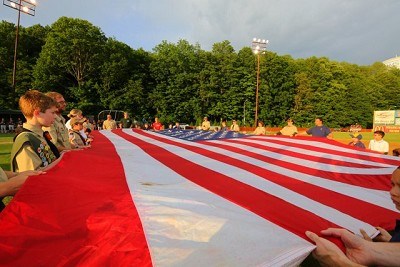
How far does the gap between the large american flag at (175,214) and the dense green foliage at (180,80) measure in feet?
85.8

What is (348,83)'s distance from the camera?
4822 centimetres

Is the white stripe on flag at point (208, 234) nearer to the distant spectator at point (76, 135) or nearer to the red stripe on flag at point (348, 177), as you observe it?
the red stripe on flag at point (348, 177)

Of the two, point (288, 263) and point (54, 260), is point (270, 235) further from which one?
point (54, 260)

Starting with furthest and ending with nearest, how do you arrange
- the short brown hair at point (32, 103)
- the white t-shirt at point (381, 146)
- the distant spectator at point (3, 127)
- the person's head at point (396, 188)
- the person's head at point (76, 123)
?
the distant spectator at point (3, 127), the white t-shirt at point (381, 146), the person's head at point (76, 123), the short brown hair at point (32, 103), the person's head at point (396, 188)

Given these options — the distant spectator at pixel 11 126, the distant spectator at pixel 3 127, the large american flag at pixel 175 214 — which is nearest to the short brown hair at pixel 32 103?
the large american flag at pixel 175 214

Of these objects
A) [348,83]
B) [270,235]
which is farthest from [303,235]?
[348,83]

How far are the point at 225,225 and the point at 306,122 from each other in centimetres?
4438

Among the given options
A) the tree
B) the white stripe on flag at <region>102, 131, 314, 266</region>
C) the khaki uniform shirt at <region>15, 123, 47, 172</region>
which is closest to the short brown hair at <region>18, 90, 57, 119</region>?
the khaki uniform shirt at <region>15, 123, 47, 172</region>

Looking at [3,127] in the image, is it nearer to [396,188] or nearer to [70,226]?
[70,226]

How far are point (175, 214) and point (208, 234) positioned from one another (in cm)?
22

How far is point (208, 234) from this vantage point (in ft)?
4.46

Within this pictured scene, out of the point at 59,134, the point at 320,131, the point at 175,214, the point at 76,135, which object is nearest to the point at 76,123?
the point at 76,135

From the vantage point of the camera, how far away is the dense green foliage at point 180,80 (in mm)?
31266

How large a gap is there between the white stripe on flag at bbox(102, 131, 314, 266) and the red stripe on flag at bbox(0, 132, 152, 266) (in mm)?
81
